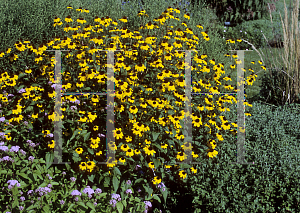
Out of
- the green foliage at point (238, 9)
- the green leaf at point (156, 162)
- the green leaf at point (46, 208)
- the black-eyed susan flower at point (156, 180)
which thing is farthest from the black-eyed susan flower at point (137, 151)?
the green foliage at point (238, 9)

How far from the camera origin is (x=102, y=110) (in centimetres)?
278

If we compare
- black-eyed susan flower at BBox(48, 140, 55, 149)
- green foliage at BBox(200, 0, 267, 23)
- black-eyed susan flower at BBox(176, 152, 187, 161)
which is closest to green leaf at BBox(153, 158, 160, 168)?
black-eyed susan flower at BBox(176, 152, 187, 161)

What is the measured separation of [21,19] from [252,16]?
6749 mm

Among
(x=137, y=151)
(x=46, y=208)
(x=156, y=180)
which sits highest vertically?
(x=137, y=151)

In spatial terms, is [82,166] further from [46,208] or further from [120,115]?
[120,115]

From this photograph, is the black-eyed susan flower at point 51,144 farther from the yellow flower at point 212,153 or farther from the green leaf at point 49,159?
the yellow flower at point 212,153

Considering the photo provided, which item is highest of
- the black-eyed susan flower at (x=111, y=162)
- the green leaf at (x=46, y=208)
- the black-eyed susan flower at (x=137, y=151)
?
the black-eyed susan flower at (x=137, y=151)

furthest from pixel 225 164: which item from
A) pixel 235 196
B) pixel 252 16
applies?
pixel 252 16

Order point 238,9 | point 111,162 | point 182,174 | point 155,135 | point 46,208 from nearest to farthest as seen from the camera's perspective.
Answer: point 46,208 → point 111,162 → point 155,135 → point 182,174 → point 238,9

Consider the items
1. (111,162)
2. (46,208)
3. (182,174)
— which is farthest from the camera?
(182,174)

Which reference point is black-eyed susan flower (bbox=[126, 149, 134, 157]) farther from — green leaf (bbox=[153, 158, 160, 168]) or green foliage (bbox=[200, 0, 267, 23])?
green foliage (bbox=[200, 0, 267, 23])

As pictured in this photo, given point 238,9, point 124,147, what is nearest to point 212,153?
point 124,147

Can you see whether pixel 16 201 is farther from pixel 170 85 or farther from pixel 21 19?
pixel 21 19

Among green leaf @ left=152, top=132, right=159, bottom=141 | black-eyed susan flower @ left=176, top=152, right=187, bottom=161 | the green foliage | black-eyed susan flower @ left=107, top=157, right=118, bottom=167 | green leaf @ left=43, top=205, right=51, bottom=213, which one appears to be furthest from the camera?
the green foliage
